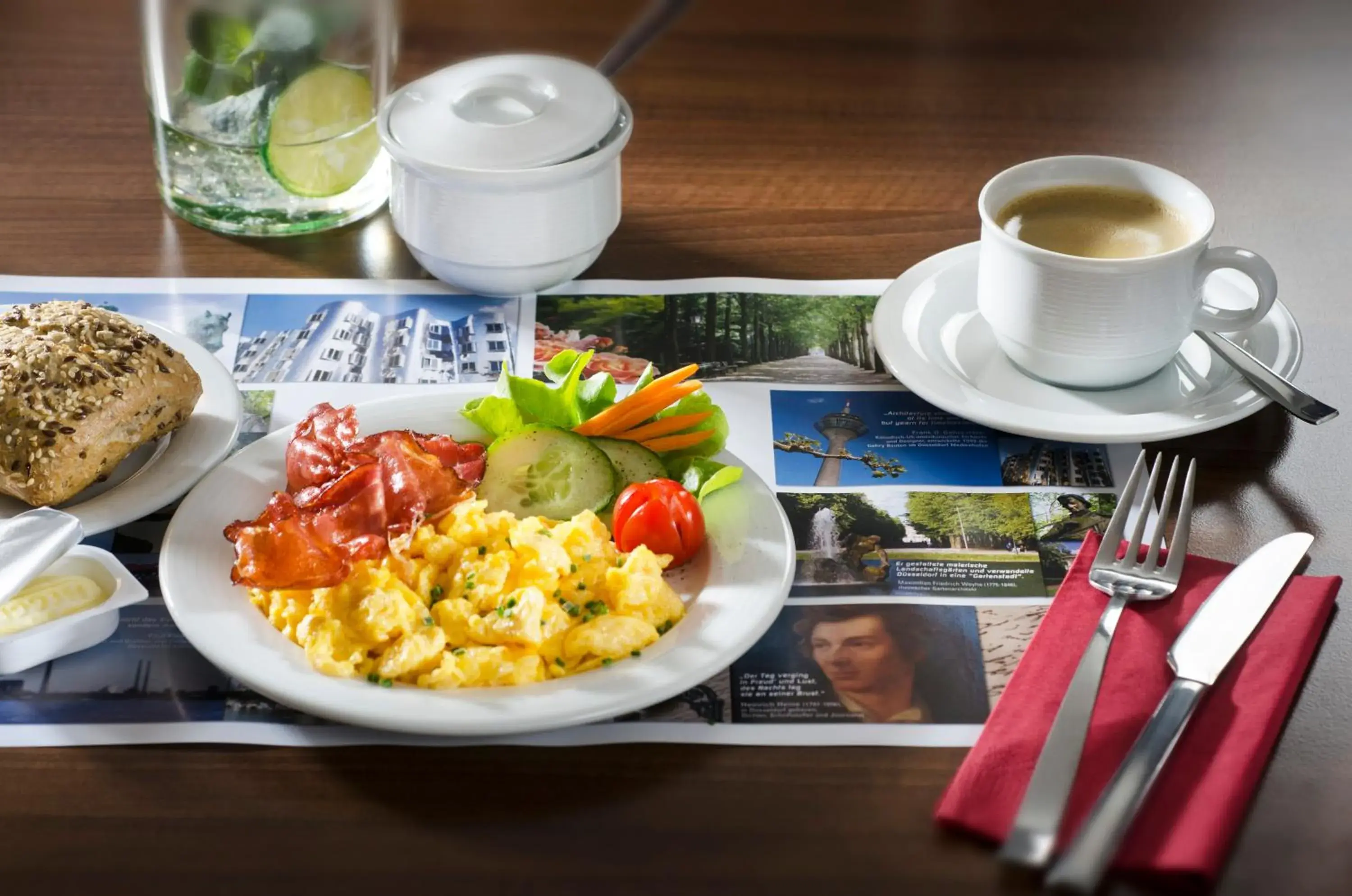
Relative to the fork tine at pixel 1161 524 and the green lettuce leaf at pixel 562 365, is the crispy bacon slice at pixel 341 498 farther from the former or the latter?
the fork tine at pixel 1161 524

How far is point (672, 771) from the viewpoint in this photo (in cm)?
113

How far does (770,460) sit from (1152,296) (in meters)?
0.44

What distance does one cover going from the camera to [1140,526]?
4.34 ft

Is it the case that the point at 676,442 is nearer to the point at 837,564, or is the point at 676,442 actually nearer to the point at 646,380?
the point at 646,380

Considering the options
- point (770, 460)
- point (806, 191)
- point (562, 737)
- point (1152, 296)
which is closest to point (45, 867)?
point (562, 737)

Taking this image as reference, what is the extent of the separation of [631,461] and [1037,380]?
506 mm

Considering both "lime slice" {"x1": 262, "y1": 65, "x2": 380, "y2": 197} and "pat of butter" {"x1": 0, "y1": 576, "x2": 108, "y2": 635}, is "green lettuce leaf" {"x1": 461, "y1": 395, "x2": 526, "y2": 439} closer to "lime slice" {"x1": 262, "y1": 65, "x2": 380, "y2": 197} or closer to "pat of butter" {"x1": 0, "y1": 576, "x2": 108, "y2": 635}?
"pat of butter" {"x1": 0, "y1": 576, "x2": 108, "y2": 635}

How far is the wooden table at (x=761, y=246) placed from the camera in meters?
1.06

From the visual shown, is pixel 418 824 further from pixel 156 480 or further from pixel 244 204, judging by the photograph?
pixel 244 204

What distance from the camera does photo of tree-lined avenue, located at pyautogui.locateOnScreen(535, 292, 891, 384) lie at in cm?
169

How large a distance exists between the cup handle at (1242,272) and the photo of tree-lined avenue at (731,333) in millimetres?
357

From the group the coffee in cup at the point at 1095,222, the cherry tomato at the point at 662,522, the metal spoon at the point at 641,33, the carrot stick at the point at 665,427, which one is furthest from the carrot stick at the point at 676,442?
the metal spoon at the point at 641,33

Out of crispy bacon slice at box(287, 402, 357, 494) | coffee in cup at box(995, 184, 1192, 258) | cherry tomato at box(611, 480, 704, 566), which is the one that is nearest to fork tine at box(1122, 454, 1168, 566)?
coffee in cup at box(995, 184, 1192, 258)

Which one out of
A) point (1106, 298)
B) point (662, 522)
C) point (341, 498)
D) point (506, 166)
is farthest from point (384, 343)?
point (1106, 298)
